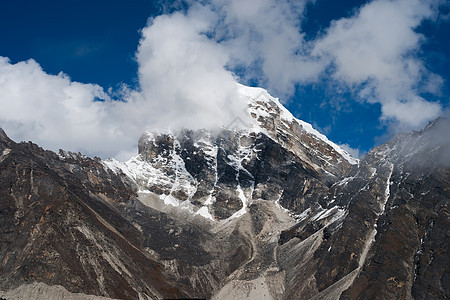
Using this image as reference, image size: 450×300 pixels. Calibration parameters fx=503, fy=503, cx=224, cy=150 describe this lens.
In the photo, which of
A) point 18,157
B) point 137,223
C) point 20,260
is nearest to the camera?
point 20,260

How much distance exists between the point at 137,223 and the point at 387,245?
9548cm

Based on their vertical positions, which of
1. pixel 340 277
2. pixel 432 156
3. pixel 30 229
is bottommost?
pixel 30 229

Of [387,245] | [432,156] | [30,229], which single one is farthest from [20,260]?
[432,156]

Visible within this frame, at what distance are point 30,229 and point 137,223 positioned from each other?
5066 cm

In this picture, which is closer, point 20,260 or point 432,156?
point 20,260

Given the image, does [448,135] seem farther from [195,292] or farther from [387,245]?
[195,292]

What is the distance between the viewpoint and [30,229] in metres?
151

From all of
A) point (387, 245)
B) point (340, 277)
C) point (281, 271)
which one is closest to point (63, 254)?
point (281, 271)

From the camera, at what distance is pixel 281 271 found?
160 metres

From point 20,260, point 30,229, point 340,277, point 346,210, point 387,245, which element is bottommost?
point 20,260

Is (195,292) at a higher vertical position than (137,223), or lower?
lower

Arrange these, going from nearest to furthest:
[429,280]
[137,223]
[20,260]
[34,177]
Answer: [429,280] → [20,260] → [34,177] → [137,223]

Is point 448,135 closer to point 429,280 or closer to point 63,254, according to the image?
point 429,280

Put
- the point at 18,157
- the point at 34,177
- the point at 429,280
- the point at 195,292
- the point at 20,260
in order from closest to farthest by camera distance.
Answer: the point at 429,280 → the point at 20,260 → the point at 195,292 → the point at 34,177 → the point at 18,157
